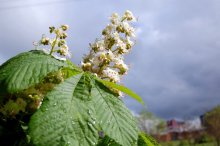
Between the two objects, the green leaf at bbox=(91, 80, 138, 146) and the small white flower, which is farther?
the small white flower

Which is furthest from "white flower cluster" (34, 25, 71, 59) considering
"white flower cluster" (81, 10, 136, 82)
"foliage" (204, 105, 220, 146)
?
"foliage" (204, 105, 220, 146)

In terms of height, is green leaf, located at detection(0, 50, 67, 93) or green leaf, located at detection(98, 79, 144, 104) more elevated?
green leaf, located at detection(98, 79, 144, 104)

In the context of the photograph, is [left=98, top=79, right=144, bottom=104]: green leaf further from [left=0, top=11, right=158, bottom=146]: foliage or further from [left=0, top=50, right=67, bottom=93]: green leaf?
[left=0, top=50, right=67, bottom=93]: green leaf

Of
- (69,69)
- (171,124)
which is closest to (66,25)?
(69,69)

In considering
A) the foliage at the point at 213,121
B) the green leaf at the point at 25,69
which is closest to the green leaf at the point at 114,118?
the green leaf at the point at 25,69

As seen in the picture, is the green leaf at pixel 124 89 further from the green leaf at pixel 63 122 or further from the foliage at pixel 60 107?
the green leaf at pixel 63 122

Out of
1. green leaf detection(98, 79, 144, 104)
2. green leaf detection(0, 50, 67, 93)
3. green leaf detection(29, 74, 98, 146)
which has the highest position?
green leaf detection(98, 79, 144, 104)

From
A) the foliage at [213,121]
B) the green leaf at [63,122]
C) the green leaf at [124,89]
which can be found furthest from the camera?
the foliage at [213,121]

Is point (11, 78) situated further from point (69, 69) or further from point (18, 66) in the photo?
point (69, 69)
